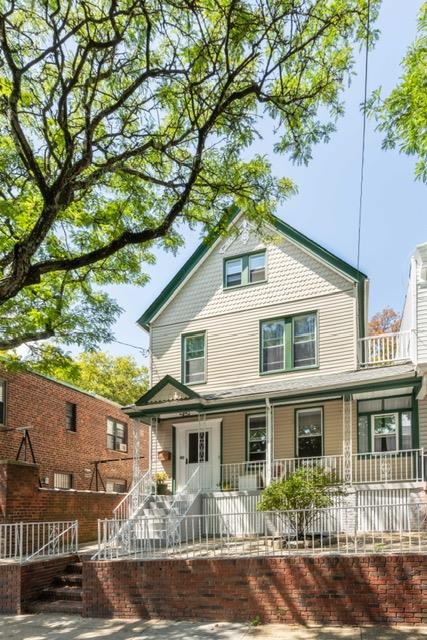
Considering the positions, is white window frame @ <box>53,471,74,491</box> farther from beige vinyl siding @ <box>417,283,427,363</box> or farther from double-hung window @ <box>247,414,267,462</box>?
beige vinyl siding @ <box>417,283,427,363</box>

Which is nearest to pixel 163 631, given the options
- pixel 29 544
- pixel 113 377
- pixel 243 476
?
pixel 29 544

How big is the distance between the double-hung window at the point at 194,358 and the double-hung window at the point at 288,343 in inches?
80.4

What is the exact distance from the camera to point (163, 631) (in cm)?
1000

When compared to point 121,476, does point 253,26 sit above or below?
above

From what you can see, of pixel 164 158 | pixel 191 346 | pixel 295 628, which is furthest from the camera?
pixel 191 346

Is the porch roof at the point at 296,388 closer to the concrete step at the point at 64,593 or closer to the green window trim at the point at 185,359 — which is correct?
the green window trim at the point at 185,359

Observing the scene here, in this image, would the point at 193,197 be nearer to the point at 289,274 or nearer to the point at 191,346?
the point at 289,274

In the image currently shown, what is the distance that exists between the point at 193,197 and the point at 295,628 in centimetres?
767

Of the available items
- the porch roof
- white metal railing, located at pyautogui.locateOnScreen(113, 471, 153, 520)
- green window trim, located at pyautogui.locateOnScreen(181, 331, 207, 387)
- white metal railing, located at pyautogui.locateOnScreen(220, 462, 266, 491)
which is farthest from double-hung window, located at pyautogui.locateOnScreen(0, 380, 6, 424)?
white metal railing, located at pyautogui.locateOnScreen(220, 462, 266, 491)

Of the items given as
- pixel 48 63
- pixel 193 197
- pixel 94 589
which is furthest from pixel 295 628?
pixel 48 63

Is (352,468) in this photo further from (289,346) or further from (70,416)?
(70,416)

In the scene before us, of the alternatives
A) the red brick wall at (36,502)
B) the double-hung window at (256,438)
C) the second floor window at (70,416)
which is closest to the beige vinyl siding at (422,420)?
→ the double-hung window at (256,438)

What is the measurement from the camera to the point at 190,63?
31.9ft

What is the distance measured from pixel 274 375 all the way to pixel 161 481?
461cm
